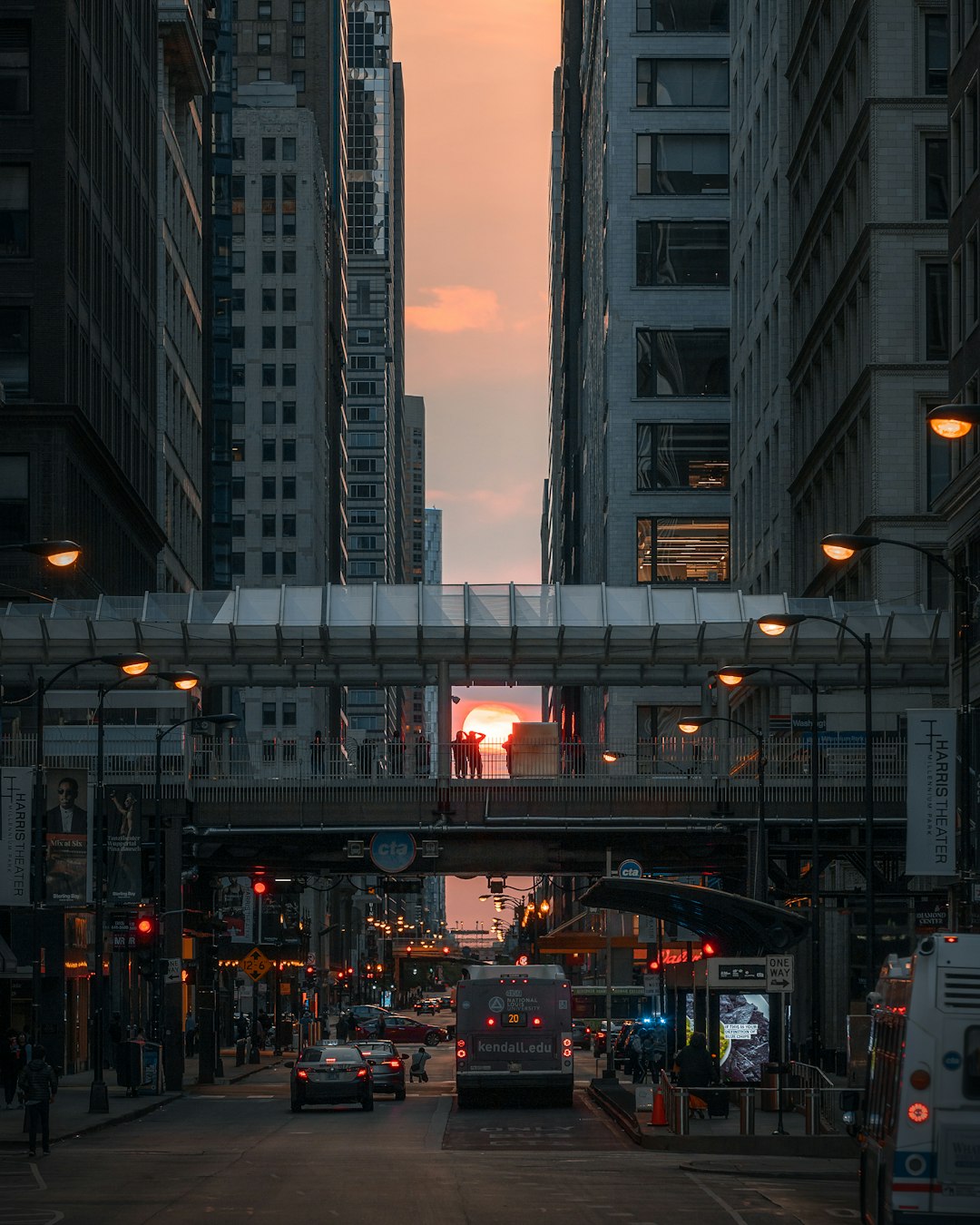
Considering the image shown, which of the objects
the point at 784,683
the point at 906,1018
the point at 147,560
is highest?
the point at 147,560

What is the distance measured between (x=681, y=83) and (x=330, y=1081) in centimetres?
9139

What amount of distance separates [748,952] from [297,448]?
434 feet

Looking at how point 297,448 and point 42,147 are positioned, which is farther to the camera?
point 297,448

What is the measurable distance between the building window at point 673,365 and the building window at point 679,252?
331cm

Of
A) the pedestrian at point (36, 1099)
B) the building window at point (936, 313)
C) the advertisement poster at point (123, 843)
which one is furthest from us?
the building window at point (936, 313)

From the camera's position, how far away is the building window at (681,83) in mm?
126062

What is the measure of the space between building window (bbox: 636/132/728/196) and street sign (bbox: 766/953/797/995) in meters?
91.5

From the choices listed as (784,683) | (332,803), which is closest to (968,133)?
(784,683)

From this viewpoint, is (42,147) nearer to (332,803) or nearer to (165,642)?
(165,642)

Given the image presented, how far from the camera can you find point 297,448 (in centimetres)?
17662

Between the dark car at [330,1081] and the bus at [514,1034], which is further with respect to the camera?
the bus at [514,1034]

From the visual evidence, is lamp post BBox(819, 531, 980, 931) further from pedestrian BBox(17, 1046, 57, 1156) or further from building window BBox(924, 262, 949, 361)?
building window BBox(924, 262, 949, 361)

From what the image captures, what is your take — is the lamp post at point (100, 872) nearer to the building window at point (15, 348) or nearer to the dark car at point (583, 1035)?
the building window at point (15, 348)

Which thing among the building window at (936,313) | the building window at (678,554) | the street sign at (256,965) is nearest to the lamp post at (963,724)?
the building window at (936,313)
